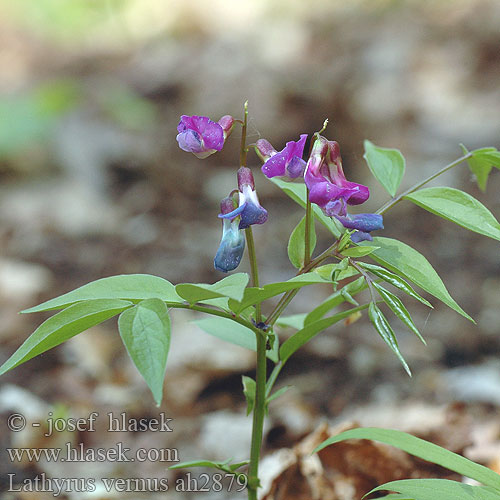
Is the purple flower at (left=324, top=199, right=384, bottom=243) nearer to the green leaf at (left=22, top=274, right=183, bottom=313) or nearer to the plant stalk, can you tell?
the plant stalk

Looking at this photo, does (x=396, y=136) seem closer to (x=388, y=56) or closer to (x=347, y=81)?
(x=347, y=81)

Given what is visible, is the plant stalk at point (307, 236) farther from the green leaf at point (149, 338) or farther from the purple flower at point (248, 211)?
the green leaf at point (149, 338)

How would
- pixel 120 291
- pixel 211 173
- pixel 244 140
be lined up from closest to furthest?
pixel 120 291 → pixel 244 140 → pixel 211 173

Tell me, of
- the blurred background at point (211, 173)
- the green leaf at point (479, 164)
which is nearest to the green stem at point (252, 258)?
the blurred background at point (211, 173)

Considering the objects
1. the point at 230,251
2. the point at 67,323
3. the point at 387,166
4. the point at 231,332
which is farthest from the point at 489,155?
the point at 67,323

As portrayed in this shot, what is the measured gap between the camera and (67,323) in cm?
109

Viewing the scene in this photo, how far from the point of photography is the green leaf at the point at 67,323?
3.60ft

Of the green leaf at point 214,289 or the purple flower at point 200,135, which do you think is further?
the purple flower at point 200,135

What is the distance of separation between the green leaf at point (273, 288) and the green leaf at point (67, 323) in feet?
0.69

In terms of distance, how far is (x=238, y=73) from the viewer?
5.88m

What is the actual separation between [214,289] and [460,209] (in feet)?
1.91

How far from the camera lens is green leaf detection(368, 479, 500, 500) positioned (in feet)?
3.86

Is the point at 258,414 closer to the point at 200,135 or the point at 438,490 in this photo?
the point at 438,490

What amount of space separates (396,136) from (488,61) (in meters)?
1.69
